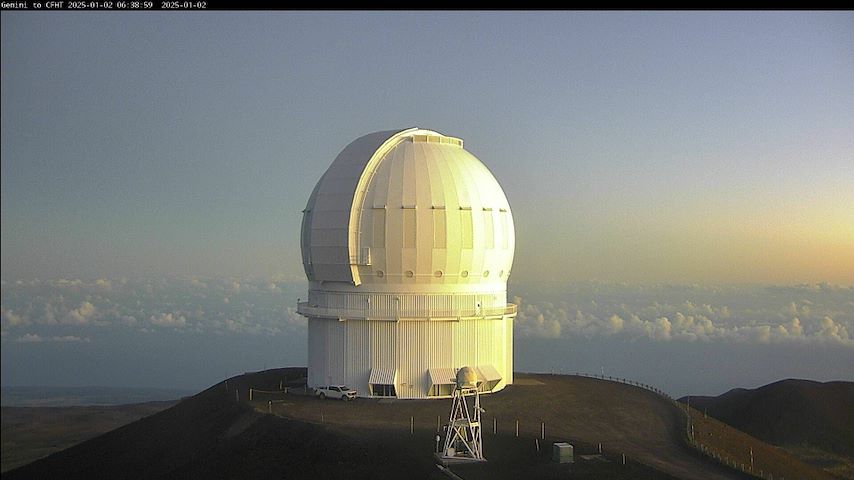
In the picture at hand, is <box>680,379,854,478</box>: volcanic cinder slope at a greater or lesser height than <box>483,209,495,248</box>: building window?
lesser

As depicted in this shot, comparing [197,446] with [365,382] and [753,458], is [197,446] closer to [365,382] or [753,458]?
[365,382]

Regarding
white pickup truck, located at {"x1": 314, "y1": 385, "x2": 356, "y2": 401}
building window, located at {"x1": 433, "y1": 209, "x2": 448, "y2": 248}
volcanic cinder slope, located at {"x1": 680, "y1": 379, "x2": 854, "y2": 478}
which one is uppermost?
building window, located at {"x1": 433, "y1": 209, "x2": 448, "y2": 248}

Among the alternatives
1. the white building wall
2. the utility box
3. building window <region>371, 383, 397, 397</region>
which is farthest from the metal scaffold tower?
the white building wall

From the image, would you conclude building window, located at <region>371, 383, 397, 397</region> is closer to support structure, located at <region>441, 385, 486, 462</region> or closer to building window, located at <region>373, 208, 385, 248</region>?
building window, located at <region>373, 208, 385, 248</region>

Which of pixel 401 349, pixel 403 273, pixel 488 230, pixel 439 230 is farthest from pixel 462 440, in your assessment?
pixel 488 230

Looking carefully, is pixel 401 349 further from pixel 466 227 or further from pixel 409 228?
pixel 466 227

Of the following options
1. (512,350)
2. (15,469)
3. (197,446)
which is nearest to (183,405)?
(197,446)
